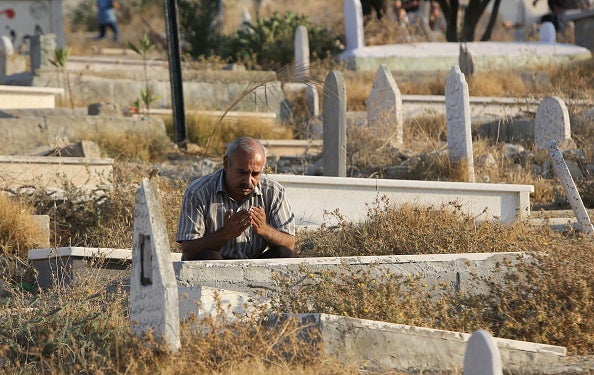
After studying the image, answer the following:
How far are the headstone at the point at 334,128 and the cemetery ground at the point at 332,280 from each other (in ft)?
3.78

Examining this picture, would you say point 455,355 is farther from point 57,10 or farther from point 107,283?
point 57,10

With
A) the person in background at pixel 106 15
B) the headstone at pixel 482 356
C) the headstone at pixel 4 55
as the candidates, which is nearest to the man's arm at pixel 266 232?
the headstone at pixel 482 356

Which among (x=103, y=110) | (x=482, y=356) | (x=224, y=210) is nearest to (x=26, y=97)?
(x=103, y=110)

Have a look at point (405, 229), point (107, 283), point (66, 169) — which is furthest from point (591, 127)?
point (107, 283)

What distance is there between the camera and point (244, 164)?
20.7 feet

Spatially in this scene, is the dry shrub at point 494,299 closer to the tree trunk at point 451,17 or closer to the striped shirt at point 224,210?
the striped shirt at point 224,210

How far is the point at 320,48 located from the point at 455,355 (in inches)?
566

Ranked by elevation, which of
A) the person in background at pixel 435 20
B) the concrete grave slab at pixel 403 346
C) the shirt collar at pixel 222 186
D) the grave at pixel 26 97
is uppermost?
the person in background at pixel 435 20

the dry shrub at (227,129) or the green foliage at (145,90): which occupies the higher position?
the green foliage at (145,90)

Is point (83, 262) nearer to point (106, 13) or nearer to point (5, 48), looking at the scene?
point (5, 48)

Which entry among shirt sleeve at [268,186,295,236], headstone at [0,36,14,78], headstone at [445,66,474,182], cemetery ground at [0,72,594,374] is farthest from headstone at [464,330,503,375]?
headstone at [0,36,14,78]

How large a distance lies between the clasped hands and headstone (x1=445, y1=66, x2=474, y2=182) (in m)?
4.77

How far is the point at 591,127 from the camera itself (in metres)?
12.6

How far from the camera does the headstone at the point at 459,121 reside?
423 inches
